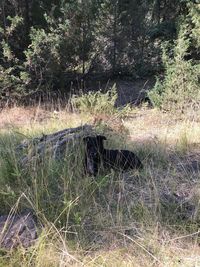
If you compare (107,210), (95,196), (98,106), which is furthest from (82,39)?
(107,210)

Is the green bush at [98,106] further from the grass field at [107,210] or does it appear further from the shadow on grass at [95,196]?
the shadow on grass at [95,196]

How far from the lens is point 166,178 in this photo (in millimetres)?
3418

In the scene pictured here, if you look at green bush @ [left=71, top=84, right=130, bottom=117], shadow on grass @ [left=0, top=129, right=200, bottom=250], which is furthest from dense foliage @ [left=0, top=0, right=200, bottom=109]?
shadow on grass @ [left=0, top=129, right=200, bottom=250]

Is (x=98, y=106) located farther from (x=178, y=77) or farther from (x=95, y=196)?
(x=95, y=196)

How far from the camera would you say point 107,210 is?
2.80 m

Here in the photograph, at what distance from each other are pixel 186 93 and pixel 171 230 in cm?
545

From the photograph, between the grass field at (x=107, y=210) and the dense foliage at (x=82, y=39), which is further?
the dense foliage at (x=82, y=39)

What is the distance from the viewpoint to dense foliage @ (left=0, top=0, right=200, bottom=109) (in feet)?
29.8

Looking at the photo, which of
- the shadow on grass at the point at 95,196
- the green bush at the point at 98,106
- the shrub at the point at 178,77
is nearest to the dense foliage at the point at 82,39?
the shrub at the point at 178,77

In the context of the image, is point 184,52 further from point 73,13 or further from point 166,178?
point 166,178

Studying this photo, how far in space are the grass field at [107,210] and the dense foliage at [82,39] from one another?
5318 millimetres

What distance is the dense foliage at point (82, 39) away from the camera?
9086 millimetres

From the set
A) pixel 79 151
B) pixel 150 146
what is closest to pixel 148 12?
pixel 150 146

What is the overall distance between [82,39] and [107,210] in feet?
26.0
